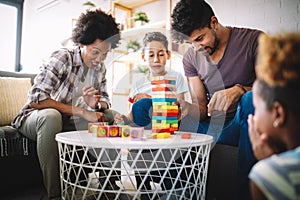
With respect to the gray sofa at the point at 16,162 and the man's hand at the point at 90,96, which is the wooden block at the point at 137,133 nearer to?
the man's hand at the point at 90,96

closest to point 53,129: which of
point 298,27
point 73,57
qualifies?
point 73,57

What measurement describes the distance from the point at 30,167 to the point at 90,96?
0.49m

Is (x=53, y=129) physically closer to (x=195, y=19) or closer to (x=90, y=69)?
(x=90, y=69)

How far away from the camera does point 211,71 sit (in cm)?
138

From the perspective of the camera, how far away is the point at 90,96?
1.52 m

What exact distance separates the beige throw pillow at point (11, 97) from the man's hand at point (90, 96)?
495 mm

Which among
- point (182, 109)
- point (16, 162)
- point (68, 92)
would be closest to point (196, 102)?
point (182, 109)

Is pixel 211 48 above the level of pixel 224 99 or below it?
above

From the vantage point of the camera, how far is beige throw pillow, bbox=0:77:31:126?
1639 millimetres

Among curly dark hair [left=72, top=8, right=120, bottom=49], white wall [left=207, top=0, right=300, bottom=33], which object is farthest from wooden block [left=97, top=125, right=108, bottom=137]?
white wall [left=207, top=0, right=300, bottom=33]

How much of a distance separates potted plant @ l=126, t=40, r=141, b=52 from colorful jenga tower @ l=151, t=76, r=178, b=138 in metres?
0.94

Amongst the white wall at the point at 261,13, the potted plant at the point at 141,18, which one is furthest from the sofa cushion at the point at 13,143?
the potted plant at the point at 141,18

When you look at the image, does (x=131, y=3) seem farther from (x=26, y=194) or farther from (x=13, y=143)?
(x=26, y=194)

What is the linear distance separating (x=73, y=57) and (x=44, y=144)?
1.76 ft
